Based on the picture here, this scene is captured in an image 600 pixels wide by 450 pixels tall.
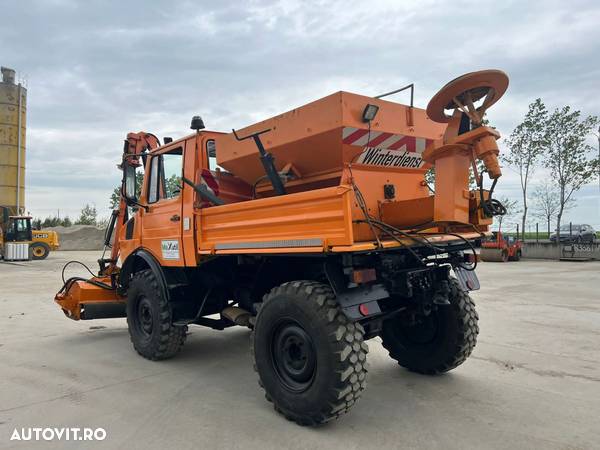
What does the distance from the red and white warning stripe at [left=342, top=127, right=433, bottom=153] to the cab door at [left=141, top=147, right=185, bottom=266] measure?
2.17 metres

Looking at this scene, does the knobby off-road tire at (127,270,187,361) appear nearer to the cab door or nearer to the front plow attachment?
the cab door

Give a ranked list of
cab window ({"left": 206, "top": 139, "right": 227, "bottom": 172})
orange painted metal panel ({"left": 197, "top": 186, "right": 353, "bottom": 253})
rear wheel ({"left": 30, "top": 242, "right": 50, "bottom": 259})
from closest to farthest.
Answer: orange painted metal panel ({"left": 197, "top": 186, "right": 353, "bottom": 253}), cab window ({"left": 206, "top": 139, "right": 227, "bottom": 172}), rear wheel ({"left": 30, "top": 242, "right": 50, "bottom": 259})

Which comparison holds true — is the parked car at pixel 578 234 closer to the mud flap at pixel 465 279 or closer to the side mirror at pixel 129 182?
the mud flap at pixel 465 279

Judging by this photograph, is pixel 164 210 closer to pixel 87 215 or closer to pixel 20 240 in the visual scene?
pixel 20 240

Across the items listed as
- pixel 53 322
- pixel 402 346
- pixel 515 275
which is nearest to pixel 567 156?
pixel 515 275

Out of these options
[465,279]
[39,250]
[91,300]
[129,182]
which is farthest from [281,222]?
[39,250]

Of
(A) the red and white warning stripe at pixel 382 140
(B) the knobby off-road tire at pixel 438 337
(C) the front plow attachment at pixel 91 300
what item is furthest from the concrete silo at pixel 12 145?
(A) the red and white warning stripe at pixel 382 140

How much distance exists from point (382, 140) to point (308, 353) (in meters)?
1.88

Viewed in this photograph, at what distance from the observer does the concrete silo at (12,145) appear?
32.2 m

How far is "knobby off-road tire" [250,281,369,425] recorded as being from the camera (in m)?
3.22

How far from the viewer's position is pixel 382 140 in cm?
388

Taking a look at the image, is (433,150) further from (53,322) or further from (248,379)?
(53,322)

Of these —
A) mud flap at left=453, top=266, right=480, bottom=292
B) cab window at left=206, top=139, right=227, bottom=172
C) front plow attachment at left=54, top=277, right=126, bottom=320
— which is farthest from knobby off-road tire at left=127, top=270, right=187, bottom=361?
mud flap at left=453, top=266, right=480, bottom=292

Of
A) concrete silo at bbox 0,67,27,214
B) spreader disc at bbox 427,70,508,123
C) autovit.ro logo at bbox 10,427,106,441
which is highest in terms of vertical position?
concrete silo at bbox 0,67,27,214
